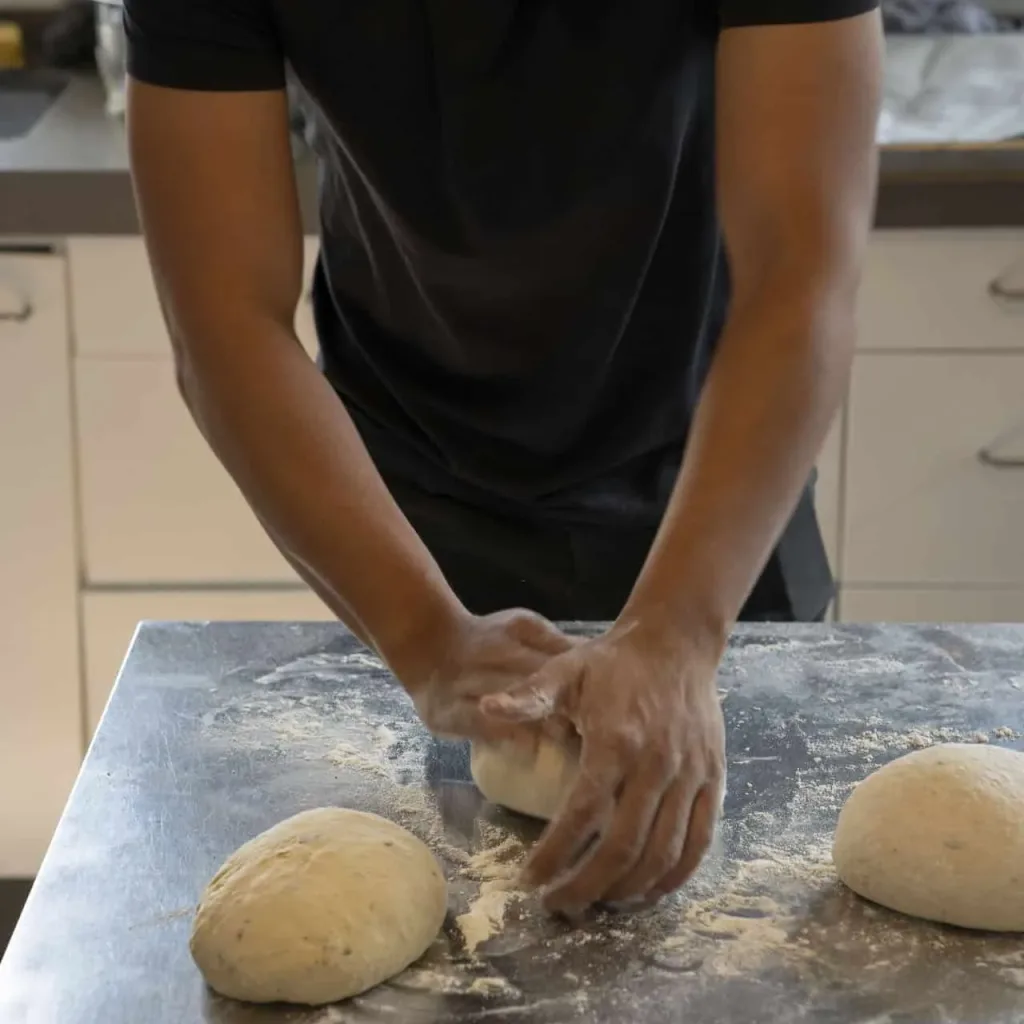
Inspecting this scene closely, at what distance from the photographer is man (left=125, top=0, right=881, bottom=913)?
0.84m

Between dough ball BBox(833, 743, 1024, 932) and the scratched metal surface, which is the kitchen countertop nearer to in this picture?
the scratched metal surface

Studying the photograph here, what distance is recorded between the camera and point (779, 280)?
0.93 meters

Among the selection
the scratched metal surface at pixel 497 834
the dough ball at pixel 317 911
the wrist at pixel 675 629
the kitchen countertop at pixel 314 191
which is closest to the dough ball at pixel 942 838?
the scratched metal surface at pixel 497 834

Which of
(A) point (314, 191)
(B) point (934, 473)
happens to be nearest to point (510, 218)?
(A) point (314, 191)

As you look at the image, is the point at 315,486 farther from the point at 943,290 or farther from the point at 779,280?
the point at 943,290

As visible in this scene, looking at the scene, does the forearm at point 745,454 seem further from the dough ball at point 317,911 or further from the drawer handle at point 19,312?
the drawer handle at point 19,312

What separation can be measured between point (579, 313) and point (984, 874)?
468mm

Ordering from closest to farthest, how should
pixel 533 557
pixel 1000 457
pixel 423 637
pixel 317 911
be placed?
pixel 317 911 → pixel 423 637 → pixel 533 557 → pixel 1000 457

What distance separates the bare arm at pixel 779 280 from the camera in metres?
0.88

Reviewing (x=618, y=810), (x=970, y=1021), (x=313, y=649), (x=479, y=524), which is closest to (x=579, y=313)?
(x=479, y=524)

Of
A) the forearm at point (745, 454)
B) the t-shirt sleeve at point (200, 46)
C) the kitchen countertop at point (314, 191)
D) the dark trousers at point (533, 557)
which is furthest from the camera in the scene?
the kitchen countertop at point (314, 191)

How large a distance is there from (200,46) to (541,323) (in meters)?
0.29

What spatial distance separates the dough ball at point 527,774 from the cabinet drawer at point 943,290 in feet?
3.00

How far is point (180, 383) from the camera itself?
3.37 feet
